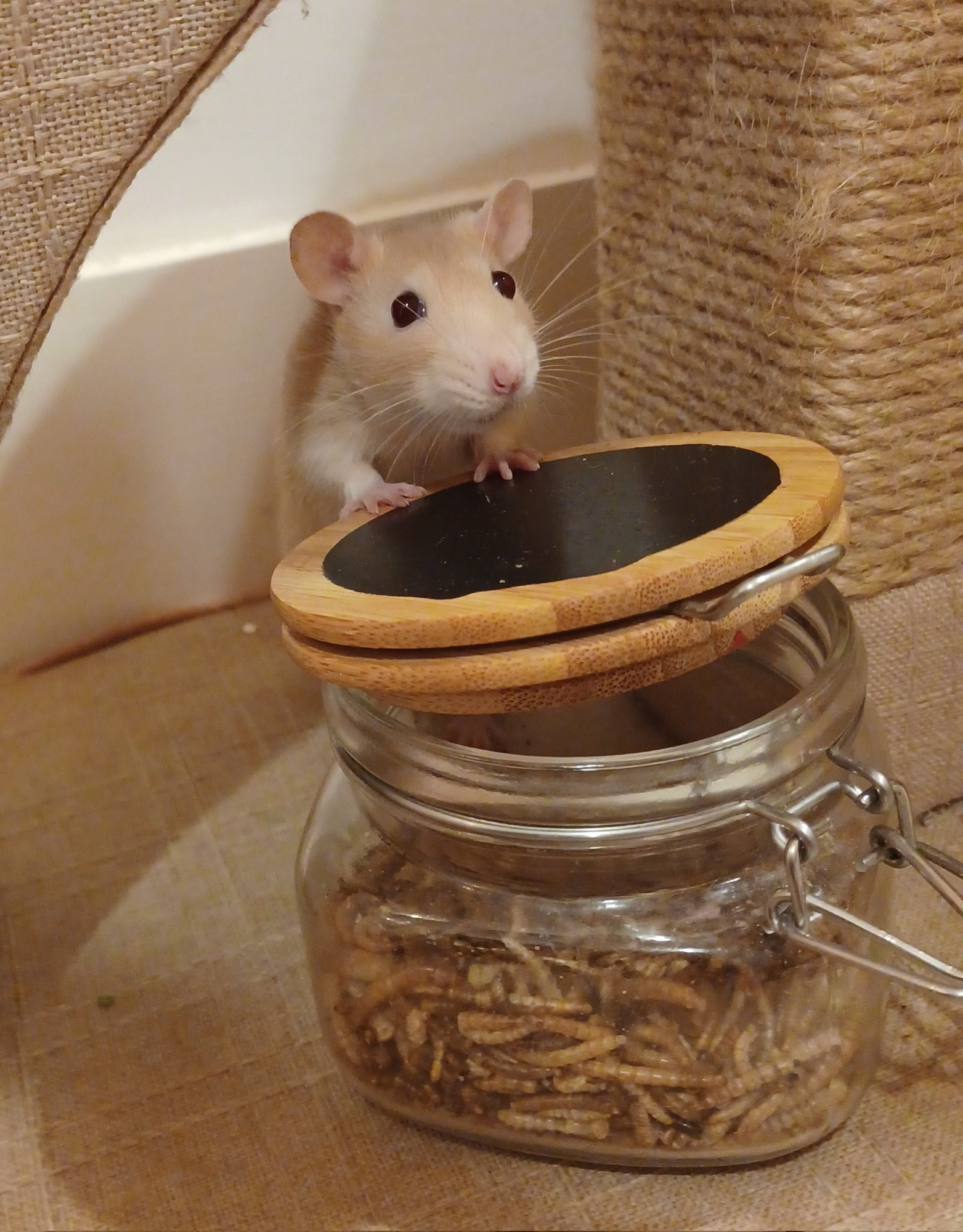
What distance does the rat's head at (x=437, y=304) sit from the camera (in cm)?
75

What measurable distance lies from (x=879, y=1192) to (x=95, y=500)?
95 cm

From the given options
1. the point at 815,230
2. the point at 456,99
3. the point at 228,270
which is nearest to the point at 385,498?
the point at 815,230

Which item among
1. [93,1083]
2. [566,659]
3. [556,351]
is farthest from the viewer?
[556,351]

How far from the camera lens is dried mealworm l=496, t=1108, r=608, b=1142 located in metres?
0.58

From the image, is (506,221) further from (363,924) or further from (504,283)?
(363,924)

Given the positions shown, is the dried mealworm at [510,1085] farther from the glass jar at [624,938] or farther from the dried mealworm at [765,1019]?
the dried mealworm at [765,1019]

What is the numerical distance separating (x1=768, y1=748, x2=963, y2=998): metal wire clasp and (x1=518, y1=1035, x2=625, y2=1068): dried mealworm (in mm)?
96

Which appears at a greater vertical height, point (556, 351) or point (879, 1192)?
point (556, 351)

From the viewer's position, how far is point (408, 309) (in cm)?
79

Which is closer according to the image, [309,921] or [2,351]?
[2,351]

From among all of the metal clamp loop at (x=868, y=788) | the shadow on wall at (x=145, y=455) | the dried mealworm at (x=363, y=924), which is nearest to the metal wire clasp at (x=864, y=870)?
the metal clamp loop at (x=868, y=788)

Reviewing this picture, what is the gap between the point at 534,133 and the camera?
1.22m

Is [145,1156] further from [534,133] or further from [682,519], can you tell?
[534,133]

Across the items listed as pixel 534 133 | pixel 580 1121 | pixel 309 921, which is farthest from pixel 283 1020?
pixel 534 133
